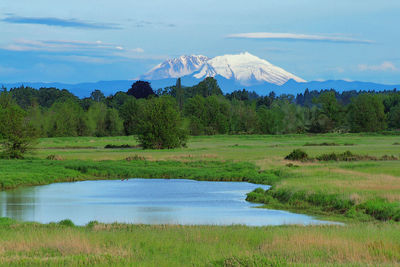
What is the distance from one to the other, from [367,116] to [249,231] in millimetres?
135438

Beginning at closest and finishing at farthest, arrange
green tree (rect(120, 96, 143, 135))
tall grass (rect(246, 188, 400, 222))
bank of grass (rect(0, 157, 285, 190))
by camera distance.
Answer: tall grass (rect(246, 188, 400, 222)) → bank of grass (rect(0, 157, 285, 190)) → green tree (rect(120, 96, 143, 135))

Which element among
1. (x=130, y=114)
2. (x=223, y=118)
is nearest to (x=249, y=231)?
(x=130, y=114)

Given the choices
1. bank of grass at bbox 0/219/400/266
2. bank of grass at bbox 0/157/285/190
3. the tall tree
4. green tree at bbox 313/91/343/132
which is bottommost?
bank of grass at bbox 0/157/285/190

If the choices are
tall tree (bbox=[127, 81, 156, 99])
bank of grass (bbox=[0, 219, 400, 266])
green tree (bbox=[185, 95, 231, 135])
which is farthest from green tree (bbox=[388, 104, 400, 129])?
bank of grass (bbox=[0, 219, 400, 266])

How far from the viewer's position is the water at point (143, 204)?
29981 mm

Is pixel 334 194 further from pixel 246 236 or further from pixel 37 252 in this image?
pixel 37 252

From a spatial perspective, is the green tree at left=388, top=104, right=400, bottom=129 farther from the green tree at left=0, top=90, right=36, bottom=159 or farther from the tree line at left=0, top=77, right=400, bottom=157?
the green tree at left=0, top=90, right=36, bottom=159

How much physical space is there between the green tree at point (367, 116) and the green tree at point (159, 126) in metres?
79.8

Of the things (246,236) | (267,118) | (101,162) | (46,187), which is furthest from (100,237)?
(267,118)

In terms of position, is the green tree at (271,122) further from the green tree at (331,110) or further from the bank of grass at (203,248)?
the bank of grass at (203,248)

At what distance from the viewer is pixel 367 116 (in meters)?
150

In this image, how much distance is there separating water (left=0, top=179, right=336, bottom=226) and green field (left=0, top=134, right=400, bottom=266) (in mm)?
2327

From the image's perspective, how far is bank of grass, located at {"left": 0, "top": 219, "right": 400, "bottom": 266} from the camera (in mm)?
13859

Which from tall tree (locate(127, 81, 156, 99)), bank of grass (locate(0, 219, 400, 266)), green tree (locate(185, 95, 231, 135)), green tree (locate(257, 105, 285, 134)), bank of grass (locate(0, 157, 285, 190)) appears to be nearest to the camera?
bank of grass (locate(0, 219, 400, 266))
